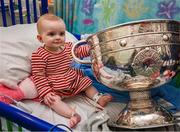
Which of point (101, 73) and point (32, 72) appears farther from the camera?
point (32, 72)

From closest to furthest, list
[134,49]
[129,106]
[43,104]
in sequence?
[134,49] < [129,106] < [43,104]

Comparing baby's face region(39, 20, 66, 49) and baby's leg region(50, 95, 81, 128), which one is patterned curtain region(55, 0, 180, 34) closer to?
baby's face region(39, 20, 66, 49)

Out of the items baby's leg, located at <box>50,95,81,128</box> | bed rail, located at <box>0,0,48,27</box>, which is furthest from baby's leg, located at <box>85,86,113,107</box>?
bed rail, located at <box>0,0,48,27</box>

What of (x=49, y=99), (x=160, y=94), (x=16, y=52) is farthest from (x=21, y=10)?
(x=160, y=94)

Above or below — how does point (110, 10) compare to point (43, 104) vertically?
above

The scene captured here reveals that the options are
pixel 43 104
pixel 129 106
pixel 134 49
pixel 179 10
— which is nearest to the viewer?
pixel 134 49

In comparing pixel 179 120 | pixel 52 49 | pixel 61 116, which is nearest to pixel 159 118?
pixel 179 120

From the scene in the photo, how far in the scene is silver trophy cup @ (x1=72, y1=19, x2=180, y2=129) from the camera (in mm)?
912

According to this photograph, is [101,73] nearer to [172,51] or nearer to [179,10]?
[172,51]

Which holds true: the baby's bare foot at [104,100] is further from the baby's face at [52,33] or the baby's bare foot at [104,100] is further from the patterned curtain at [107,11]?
the patterned curtain at [107,11]

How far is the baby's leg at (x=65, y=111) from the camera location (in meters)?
1.03

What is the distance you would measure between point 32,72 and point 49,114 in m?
0.17

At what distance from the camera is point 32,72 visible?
120 centimetres

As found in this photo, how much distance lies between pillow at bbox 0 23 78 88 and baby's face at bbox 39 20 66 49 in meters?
0.13
